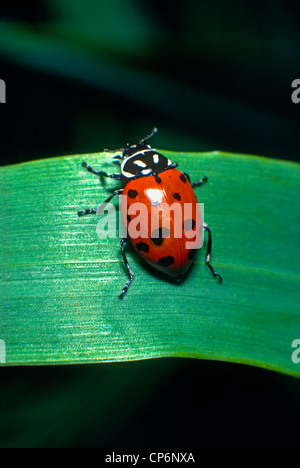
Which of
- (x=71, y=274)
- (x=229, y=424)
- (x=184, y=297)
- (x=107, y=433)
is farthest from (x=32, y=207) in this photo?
(x=229, y=424)

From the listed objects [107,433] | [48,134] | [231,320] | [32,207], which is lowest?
[107,433]

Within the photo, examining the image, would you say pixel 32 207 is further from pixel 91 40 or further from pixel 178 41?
pixel 178 41

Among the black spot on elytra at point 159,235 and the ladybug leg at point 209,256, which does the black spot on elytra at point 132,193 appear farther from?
the ladybug leg at point 209,256

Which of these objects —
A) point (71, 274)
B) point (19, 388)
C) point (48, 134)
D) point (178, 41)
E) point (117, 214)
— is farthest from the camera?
point (178, 41)

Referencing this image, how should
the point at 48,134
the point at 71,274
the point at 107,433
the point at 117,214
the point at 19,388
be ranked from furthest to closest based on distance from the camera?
the point at 48,134, the point at 107,433, the point at 19,388, the point at 117,214, the point at 71,274

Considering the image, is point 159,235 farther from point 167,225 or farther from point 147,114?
point 147,114

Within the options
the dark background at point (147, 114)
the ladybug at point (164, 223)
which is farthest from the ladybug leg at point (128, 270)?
the dark background at point (147, 114)

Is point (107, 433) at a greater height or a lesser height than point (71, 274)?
lesser

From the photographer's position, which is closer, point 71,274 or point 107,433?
point 71,274

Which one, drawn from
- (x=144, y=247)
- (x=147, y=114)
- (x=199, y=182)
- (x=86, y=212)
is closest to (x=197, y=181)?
(x=199, y=182)
